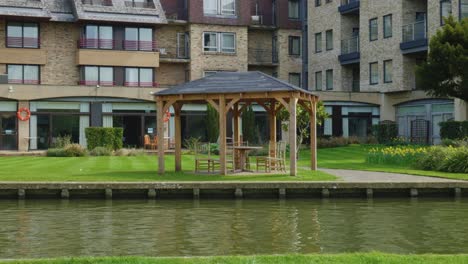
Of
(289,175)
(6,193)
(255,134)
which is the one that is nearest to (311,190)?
(289,175)

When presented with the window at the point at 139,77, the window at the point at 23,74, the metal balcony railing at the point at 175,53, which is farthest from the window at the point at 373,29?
the window at the point at 23,74

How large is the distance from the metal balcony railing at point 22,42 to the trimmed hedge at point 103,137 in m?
11.8

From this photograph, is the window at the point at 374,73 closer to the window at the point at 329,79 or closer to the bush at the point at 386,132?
the bush at the point at 386,132

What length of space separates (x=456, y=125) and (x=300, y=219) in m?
23.2

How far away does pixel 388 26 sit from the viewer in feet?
154

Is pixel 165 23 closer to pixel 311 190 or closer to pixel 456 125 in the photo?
pixel 456 125

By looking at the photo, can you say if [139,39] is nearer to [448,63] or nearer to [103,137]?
[103,137]

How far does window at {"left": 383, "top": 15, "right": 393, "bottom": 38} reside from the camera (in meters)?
46.8

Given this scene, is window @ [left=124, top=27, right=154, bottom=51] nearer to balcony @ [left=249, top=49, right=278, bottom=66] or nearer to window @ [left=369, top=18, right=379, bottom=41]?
balcony @ [left=249, top=49, right=278, bottom=66]

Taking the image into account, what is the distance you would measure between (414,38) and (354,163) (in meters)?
17.0

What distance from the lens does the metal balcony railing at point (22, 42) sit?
47.9 m

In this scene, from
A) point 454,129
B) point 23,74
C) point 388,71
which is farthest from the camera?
point 23,74

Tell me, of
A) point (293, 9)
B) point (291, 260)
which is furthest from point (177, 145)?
point (293, 9)

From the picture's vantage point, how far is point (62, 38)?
164 feet
